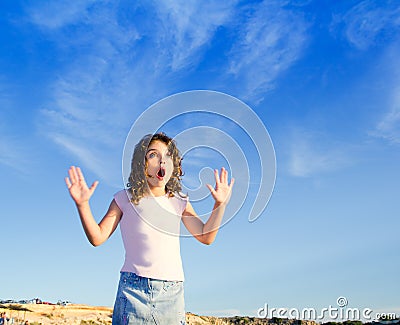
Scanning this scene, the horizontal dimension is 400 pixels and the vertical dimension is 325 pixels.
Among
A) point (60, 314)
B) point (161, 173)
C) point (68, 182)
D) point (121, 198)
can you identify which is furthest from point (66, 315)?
point (68, 182)

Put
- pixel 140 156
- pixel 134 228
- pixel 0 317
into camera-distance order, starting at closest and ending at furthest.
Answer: pixel 134 228 < pixel 140 156 < pixel 0 317

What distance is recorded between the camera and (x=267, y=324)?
22594 millimetres

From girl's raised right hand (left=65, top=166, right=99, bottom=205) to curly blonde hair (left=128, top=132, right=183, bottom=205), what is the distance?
66 cm

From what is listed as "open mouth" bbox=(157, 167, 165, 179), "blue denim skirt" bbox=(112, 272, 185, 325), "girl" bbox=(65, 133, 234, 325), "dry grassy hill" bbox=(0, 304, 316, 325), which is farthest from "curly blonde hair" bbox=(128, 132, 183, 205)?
"dry grassy hill" bbox=(0, 304, 316, 325)

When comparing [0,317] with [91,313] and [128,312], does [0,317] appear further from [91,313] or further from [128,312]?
[128,312]

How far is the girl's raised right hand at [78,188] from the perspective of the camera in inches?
229

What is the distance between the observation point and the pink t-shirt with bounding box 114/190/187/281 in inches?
233

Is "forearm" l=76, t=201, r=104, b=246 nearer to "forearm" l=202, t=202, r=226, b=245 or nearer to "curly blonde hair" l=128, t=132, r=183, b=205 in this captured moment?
"curly blonde hair" l=128, t=132, r=183, b=205

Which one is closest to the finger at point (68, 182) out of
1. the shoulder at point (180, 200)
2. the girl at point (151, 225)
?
the girl at point (151, 225)

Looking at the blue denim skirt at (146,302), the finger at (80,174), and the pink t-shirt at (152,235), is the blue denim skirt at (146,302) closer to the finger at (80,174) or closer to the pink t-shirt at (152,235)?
the pink t-shirt at (152,235)

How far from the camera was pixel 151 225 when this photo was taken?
616 centimetres

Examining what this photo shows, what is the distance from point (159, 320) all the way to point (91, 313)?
16.6 m

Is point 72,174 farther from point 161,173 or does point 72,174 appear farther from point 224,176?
point 224,176

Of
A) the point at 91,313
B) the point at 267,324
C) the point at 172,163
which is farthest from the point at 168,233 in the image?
the point at 267,324
